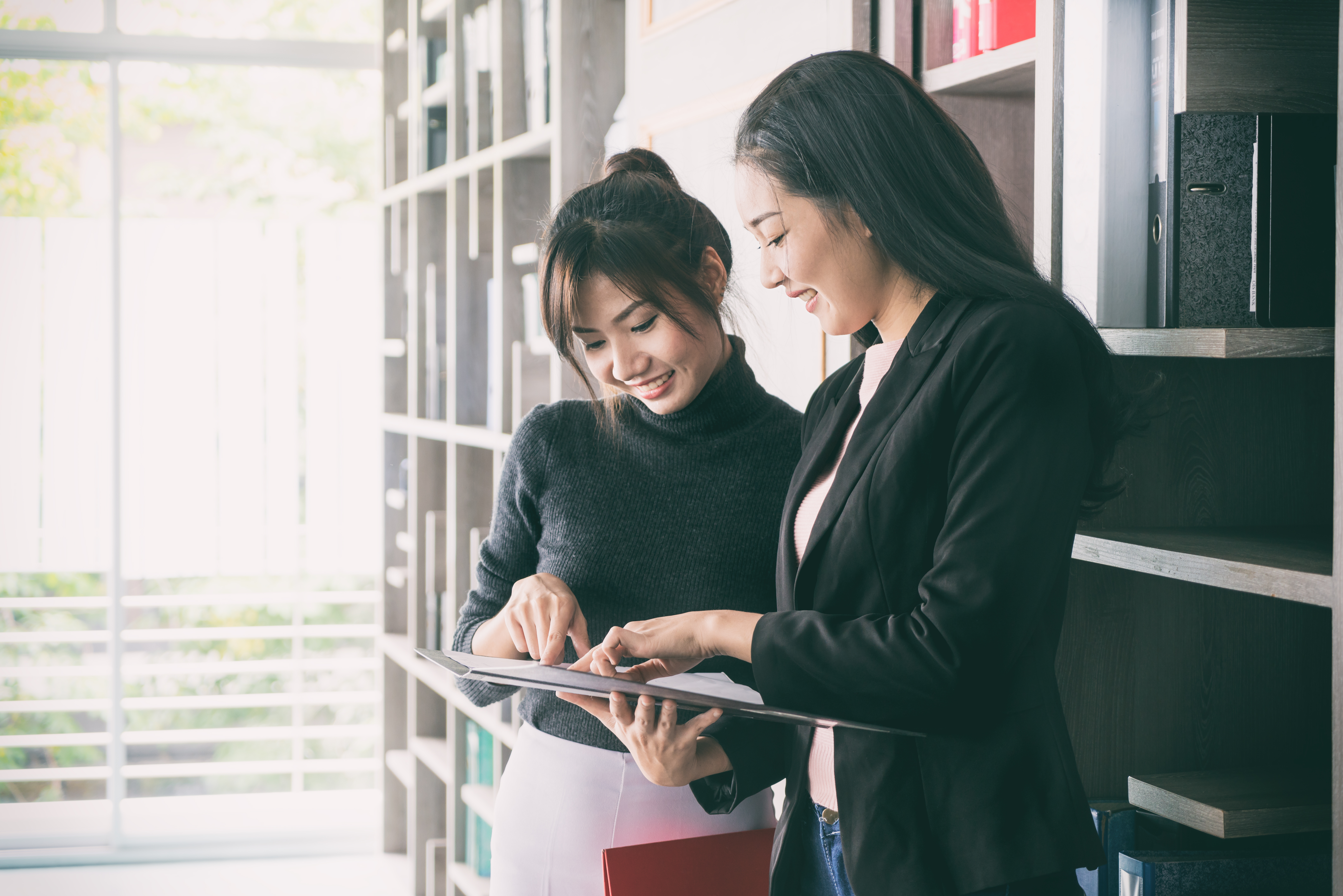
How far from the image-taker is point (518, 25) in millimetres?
2596

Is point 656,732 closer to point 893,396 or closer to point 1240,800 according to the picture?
point 893,396

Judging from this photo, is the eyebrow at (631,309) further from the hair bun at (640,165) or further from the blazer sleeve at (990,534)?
the blazer sleeve at (990,534)

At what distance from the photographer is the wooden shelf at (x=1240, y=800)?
1003 mm

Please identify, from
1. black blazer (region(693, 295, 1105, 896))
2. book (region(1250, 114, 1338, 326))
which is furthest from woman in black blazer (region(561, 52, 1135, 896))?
book (region(1250, 114, 1338, 326))

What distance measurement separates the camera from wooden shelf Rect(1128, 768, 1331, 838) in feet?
3.29

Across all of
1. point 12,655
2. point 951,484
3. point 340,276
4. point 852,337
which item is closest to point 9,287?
point 340,276

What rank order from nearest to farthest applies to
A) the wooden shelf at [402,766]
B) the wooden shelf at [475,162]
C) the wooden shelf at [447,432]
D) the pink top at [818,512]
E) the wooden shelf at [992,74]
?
the pink top at [818,512], the wooden shelf at [992,74], the wooden shelf at [475,162], the wooden shelf at [447,432], the wooden shelf at [402,766]

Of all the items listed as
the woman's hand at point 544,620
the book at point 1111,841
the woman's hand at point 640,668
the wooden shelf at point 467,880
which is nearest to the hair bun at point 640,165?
the woman's hand at point 544,620

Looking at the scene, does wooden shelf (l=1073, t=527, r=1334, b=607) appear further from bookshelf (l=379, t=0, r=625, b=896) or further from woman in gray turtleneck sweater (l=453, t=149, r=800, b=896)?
bookshelf (l=379, t=0, r=625, b=896)

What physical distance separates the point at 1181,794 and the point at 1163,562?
9.9 inches

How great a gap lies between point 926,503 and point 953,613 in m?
0.10

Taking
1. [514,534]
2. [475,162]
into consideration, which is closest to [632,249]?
[514,534]

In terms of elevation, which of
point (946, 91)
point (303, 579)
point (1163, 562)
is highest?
point (946, 91)

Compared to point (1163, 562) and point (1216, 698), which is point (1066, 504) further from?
point (1216, 698)
